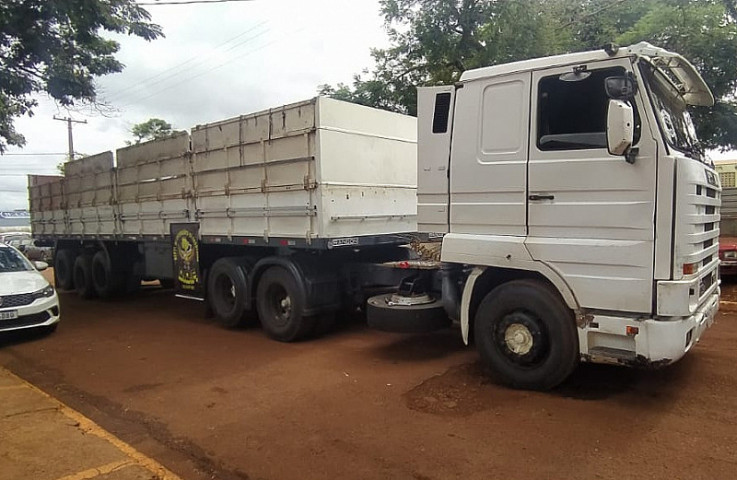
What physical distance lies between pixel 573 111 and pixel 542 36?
6.77 m

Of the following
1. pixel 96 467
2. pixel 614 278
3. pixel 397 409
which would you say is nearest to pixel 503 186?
pixel 614 278

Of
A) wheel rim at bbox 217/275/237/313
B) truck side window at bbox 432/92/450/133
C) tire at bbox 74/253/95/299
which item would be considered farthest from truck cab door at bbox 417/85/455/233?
tire at bbox 74/253/95/299

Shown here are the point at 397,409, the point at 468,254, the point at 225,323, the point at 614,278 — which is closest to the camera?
the point at 614,278

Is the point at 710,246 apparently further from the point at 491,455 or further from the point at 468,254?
the point at 491,455

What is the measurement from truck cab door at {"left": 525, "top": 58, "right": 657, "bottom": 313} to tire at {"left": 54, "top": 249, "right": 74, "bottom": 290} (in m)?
12.1

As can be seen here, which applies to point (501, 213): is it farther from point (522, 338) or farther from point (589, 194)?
point (522, 338)

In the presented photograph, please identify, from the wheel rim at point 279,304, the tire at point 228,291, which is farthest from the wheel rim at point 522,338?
the tire at point 228,291

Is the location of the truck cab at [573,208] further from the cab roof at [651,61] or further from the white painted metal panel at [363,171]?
the white painted metal panel at [363,171]

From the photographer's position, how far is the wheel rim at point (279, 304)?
7.21 metres

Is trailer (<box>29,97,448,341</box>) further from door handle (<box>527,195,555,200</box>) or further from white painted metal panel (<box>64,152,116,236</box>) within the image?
door handle (<box>527,195,555,200</box>)

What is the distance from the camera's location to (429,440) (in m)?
3.93

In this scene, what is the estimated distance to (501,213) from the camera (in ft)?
15.9

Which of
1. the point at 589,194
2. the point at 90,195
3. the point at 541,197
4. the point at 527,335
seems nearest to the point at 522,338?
the point at 527,335

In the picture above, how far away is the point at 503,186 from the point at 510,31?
6.75 meters
